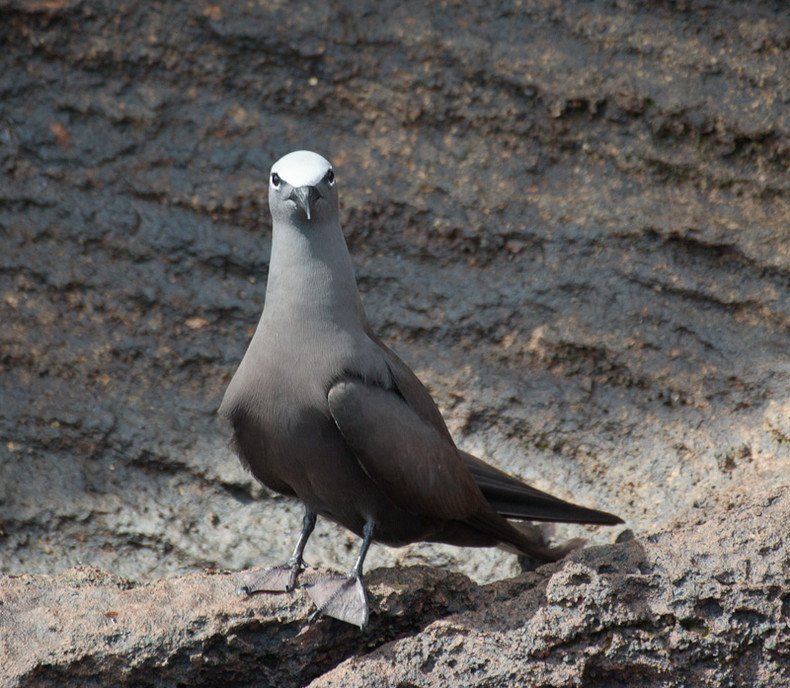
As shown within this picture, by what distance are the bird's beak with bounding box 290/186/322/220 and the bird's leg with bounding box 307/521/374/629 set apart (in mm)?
1122

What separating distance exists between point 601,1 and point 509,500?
2617 millimetres

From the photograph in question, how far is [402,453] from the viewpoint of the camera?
3.42 metres

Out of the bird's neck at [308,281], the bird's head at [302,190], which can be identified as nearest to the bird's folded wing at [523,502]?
the bird's neck at [308,281]

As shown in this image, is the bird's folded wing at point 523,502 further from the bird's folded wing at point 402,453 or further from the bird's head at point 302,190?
the bird's head at point 302,190

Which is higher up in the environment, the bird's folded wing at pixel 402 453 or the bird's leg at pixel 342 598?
the bird's folded wing at pixel 402 453

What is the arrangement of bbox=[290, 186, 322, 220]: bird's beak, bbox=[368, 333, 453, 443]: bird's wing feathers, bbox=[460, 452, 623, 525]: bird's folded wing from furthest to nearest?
1. bbox=[460, 452, 623, 525]: bird's folded wing
2. bbox=[368, 333, 453, 443]: bird's wing feathers
3. bbox=[290, 186, 322, 220]: bird's beak

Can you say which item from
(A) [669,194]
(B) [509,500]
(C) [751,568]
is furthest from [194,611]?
(A) [669,194]

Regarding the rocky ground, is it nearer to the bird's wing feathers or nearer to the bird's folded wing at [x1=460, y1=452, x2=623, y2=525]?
the bird's folded wing at [x1=460, y1=452, x2=623, y2=525]

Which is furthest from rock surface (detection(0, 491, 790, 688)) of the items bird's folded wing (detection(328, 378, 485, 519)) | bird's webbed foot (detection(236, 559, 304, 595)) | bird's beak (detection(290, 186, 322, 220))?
bird's beak (detection(290, 186, 322, 220))

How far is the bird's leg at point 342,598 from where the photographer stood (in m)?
3.11

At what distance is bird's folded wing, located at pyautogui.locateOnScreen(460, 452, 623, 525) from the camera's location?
3879mm

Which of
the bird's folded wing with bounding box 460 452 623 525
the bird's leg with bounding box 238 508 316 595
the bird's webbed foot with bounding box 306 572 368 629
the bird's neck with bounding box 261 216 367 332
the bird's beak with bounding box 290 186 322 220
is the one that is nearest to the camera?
the bird's webbed foot with bounding box 306 572 368 629

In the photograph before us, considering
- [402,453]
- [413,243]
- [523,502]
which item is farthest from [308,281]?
[413,243]

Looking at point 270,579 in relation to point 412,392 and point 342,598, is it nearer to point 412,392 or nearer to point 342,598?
point 342,598
